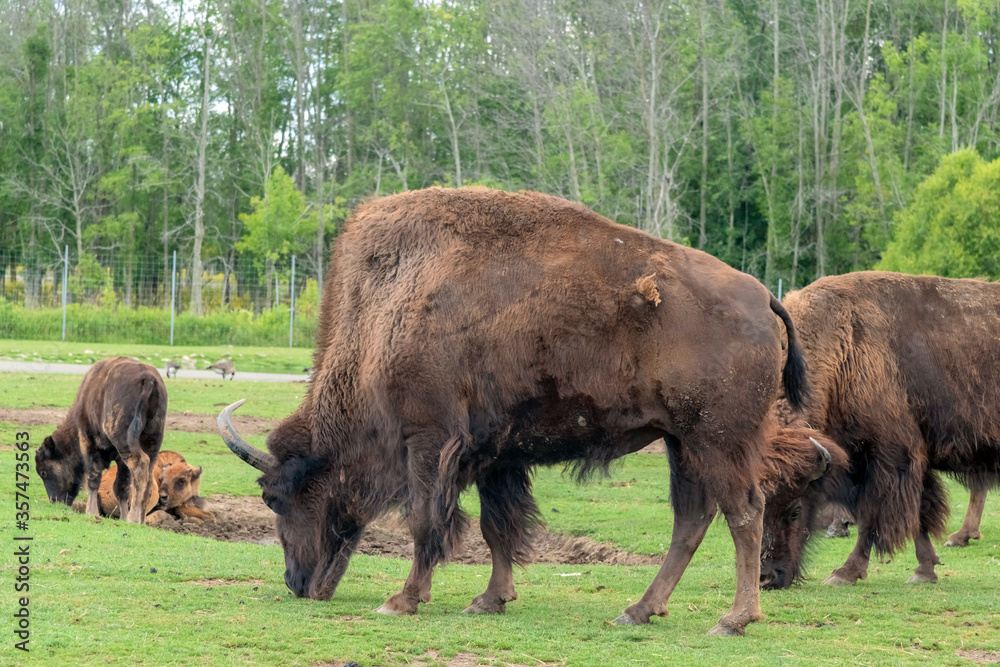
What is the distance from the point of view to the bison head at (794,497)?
7.75m

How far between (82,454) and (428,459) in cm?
581

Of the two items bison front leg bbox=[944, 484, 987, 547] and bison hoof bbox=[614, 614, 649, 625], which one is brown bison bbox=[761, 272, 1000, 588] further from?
bison hoof bbox=[614, 614, 649, 625]

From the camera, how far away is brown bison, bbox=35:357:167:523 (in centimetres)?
1076

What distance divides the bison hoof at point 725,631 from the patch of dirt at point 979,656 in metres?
1.23

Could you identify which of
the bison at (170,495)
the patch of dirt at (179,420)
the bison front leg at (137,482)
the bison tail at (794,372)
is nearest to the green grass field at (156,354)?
the patch of dirt at (179,420)

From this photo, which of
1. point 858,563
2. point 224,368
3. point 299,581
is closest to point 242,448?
point 299,581

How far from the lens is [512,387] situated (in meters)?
6.98

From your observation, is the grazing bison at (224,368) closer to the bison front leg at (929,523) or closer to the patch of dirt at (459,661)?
the bison front leg at (929,523)

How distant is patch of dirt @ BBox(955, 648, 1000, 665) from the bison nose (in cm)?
410

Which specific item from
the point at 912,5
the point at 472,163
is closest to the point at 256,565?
the point at 472,163

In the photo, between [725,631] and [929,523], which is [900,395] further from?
[725,631]

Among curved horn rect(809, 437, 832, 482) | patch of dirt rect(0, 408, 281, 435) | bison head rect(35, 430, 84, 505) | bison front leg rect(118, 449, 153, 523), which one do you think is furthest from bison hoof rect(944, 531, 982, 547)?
patch of dirt rect(0, 408, 281, 435)

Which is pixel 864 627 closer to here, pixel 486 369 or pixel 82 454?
pixel 486 369

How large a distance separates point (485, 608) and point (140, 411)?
507 centimetres
